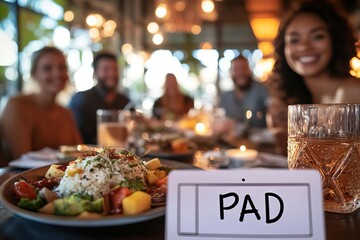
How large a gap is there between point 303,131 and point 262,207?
0.29 m

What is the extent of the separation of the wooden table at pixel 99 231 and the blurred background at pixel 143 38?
58.7 inches

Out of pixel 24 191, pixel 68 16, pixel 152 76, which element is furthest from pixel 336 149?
pixel 152 76

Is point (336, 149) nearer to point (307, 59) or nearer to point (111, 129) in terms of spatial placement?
point (307, 59)

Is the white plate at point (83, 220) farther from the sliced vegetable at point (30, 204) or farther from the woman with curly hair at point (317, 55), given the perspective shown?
the woman with curly hair at point (317, 55)

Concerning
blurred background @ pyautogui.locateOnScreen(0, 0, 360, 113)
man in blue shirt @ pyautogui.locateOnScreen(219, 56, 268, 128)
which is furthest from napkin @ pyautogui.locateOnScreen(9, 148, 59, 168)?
man in blue shirt @ pyautogui.locateOnScreen(219, 56, 268, 128)

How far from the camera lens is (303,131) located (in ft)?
2.73

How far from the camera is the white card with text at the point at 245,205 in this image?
0.60 m

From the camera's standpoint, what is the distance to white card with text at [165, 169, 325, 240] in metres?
0.60

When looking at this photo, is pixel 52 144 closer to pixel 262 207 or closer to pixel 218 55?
pixel 262 207

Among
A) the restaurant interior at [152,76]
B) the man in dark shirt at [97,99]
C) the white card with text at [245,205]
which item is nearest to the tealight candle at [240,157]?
the restaurant interior at [152,76]

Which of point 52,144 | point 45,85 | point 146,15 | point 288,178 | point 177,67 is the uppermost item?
point 146,15

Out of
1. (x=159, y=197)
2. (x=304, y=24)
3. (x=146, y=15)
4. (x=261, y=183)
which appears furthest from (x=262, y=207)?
(x=146, y=15)

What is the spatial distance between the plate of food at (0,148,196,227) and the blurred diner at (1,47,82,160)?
1498mm

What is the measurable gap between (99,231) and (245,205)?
0.27m
